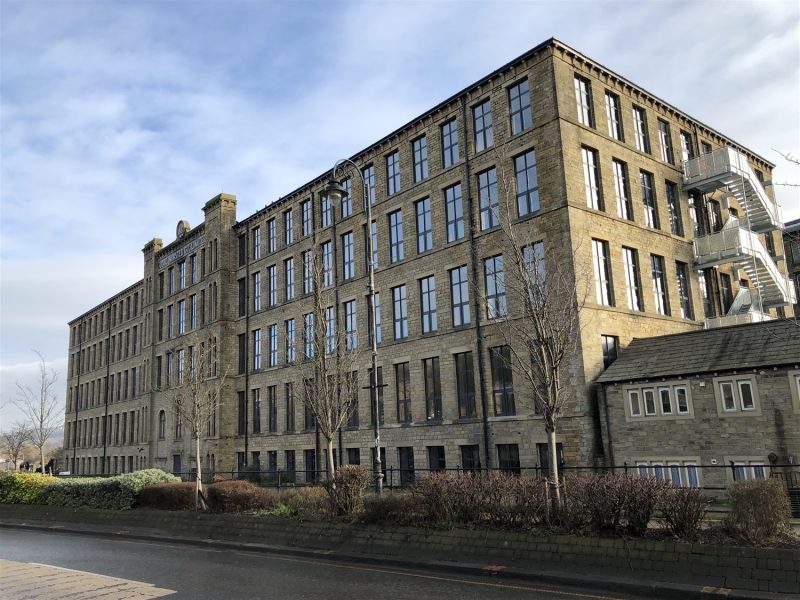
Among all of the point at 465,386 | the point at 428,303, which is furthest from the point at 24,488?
the point at 465,386

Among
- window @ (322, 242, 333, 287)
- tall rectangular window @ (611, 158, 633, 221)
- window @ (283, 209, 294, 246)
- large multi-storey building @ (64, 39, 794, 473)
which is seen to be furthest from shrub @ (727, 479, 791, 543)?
window @ (283, 209, 294, 246)

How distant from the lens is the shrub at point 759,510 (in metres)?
9.46

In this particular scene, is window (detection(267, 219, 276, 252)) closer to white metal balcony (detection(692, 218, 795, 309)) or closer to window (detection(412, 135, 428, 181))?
window (detection(412, 135, 428, 181))

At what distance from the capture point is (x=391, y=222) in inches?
A: 1199

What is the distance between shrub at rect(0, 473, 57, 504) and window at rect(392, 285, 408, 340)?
16.2m

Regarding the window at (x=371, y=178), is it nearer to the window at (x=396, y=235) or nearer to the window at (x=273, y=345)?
the window at (x=396, y=235)

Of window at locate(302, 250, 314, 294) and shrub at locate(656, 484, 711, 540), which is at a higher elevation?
window at locate(302, 250, 314, 294)

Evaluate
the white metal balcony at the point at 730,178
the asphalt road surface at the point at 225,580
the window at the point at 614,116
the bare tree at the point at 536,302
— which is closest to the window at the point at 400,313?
the bare tree at the point at 536,302

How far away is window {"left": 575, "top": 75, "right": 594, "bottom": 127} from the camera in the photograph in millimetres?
24641

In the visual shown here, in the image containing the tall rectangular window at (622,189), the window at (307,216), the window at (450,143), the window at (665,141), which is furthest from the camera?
the window at (307,216)

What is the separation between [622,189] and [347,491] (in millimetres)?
17532

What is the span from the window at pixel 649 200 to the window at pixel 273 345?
22.1 m

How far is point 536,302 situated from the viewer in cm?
1322

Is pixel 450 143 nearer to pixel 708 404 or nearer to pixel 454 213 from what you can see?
pixel 454 213
